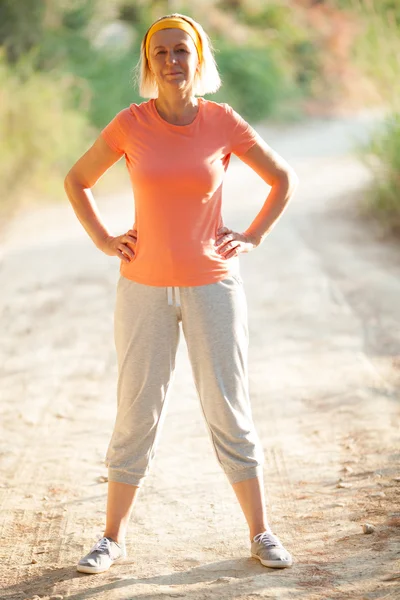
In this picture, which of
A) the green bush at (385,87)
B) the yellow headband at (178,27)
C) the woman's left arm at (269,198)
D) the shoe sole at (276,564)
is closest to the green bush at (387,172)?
the green bush at (385,87)

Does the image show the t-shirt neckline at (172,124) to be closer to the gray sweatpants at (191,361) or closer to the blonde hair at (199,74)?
the blonde hair at (199,74)

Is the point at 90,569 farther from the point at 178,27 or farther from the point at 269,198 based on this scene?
the point at 178,27

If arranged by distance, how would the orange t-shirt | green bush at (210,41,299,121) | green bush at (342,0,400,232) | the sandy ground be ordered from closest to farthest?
the orange t-shirt → the sandy ground → green bush at (342,0,400,232) → green bush at (210,41,299,121)

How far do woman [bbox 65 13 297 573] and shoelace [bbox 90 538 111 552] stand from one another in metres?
0.03

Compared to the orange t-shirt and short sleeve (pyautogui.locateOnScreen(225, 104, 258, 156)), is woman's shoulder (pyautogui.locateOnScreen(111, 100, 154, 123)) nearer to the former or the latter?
the orange t-shirt

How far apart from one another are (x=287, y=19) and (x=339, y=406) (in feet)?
69.6

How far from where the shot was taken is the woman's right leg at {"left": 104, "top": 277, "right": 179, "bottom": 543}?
319 centimetres

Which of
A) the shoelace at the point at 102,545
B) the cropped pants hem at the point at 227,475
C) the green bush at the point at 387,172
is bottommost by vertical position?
the shoelace at the point at 102,545

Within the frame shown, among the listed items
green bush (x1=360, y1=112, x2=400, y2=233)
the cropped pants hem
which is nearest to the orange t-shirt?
the cropped pants hem

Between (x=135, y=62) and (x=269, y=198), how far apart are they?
1487 centimetres

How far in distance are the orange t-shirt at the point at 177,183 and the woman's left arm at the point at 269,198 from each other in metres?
0.04

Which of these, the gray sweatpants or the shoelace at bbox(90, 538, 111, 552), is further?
the shoelace at bbox(90, 538, 111, 552)

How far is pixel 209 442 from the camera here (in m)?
4.82

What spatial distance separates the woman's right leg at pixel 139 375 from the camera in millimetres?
3188
